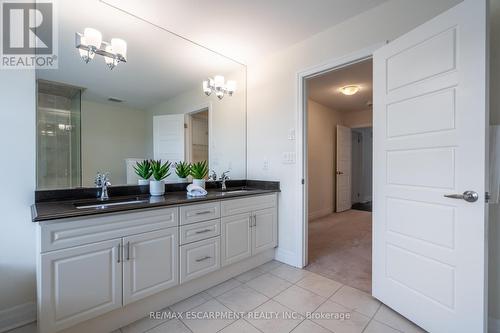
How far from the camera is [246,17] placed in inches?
77.9

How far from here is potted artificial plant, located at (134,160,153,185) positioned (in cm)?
207

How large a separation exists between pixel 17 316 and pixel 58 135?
4.22ft

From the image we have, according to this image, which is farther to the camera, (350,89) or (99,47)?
(350,89)

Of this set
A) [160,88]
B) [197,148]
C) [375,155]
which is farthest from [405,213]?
[160,88]

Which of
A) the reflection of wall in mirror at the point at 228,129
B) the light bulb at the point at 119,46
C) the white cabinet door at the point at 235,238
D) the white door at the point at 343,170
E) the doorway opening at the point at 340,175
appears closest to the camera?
the light bulb at the point at 119,46

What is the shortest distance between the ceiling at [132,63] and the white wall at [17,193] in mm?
201

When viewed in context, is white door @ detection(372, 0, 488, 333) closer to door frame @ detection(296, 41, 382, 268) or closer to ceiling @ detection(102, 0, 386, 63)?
Answer: ceiling @ detection(102, 0, 386, 63)

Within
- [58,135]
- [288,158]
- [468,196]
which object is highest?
[58,135]

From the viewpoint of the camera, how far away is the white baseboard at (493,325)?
1.36 m

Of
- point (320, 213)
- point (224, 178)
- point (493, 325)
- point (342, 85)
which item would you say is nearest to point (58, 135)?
point (224, 178)

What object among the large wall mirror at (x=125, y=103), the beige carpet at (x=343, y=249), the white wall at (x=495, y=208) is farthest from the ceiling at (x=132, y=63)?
the beige carpet at (x=343, y=249)

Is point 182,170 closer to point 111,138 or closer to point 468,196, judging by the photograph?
point 111,138

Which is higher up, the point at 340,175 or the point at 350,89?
the point at 350,89

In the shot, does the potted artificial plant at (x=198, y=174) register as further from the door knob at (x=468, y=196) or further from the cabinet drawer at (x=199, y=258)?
the door knob at (x=468, y=196)
